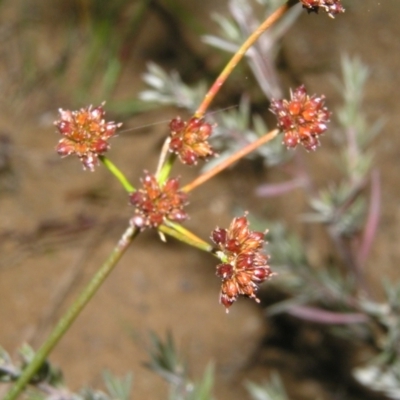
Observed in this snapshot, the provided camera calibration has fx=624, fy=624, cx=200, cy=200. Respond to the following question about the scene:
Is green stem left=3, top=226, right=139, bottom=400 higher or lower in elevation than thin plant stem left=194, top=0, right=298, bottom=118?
lower

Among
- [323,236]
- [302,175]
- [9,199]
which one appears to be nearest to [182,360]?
[302,175]

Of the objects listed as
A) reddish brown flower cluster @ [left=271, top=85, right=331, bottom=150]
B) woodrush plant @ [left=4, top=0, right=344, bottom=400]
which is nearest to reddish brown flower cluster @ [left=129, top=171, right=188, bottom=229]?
woodrush plant @ [left=4, top=0, right=344, bottom=400]

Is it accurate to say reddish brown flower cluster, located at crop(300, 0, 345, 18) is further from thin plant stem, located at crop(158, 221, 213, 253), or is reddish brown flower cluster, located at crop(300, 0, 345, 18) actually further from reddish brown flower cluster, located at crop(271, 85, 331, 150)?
thin plant stem, located at crop(158, 221, 213, 253)

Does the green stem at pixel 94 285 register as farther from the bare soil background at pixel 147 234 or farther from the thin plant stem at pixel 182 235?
the bare soil background at pixel 147 234

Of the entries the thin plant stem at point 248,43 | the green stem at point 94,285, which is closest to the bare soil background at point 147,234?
the green stem at point 94,285

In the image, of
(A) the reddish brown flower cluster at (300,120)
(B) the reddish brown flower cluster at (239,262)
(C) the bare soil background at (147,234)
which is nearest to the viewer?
(B) the reddish brown flower cluster at (239,262)

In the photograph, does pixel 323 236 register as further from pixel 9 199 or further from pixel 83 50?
pixel 83 50
